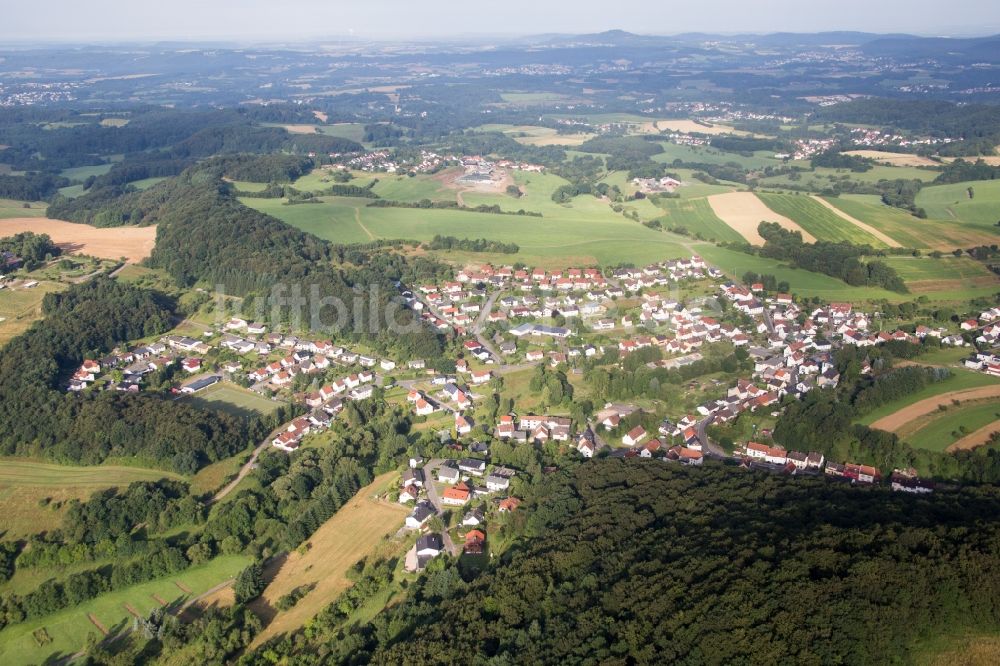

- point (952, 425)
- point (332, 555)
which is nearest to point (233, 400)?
point (332, 555)

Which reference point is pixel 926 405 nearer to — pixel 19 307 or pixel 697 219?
pixel 697 219

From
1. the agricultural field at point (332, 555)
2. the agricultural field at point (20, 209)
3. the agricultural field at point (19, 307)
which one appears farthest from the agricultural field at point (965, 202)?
the agricultural field at point (20, 209)

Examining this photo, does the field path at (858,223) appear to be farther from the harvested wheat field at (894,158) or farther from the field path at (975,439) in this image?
the field path at (975,439)

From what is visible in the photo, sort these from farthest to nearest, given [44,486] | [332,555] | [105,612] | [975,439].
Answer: [44,486], [975,439], [332,555], [105,612]

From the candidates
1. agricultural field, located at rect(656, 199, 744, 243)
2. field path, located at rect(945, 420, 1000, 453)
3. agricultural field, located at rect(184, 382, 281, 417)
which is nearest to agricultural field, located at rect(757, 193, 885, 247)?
agricultural field, located at rect(656, 199, 744, 243)

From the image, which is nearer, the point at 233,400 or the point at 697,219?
the point at 233,400

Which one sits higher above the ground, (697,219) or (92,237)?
(697,219)

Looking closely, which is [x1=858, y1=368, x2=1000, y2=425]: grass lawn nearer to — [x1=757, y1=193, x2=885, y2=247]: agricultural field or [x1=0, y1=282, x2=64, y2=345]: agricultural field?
[x1=757, y1=193, x2=885, y2=247]: agricultural field

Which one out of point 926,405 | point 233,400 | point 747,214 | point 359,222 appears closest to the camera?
point 926,405
